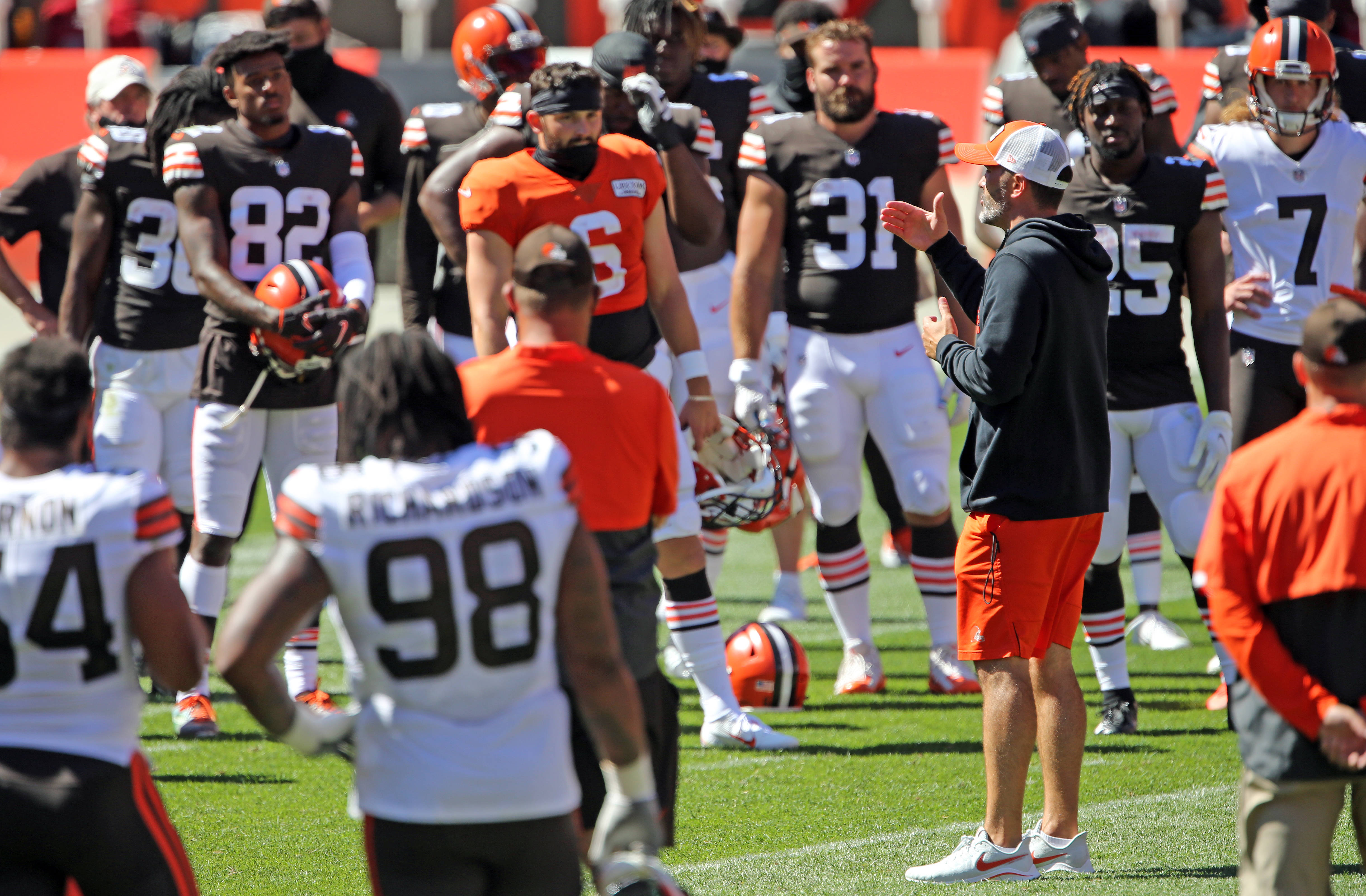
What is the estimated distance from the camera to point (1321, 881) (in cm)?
318

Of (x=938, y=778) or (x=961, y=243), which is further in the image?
(x=938, y=778)

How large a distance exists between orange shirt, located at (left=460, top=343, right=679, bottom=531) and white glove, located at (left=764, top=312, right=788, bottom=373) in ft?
12.2

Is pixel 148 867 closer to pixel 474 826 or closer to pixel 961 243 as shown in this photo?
pixel 474 826


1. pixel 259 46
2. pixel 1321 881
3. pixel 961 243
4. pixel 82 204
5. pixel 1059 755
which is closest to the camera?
pixel 1321 881

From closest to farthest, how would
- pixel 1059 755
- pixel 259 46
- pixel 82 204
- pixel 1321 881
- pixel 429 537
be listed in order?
pixel 429 537 → pixel 1321 881 → pixel 1059 755 → pixel 259 46 → pixel 82 204

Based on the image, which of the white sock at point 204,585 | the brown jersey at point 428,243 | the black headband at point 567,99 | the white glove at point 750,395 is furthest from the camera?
the brown jersey at point 428,243

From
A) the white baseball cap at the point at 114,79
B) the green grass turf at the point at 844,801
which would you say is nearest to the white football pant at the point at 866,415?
the green grass turf at the point at 844,801

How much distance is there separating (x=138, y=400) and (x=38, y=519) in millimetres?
3858

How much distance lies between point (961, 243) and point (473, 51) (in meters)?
2.43

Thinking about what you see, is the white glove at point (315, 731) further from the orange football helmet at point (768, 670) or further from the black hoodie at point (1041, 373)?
the orange football helmet at point (768, 670)

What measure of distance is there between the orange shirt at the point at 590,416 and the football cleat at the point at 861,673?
11.3 ft

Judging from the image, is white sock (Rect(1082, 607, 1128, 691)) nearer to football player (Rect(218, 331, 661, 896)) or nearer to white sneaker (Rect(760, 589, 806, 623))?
white sneaker (Rect(760, 589, 806, 623))

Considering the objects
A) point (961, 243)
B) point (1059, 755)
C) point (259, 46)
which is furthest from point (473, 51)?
point (1059, 755)

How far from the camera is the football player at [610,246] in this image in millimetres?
4914
